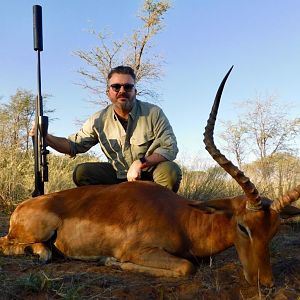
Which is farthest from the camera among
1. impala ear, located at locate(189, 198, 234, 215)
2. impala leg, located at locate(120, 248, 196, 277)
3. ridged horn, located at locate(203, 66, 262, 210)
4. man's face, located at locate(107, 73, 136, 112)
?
man's face, located at locate(107, 73, 136, 112)


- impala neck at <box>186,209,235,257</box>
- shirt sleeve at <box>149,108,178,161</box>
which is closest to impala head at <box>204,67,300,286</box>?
impala neck at <box>186,209,235,257</box>

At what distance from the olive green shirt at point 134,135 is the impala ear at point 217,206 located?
1.80 metres

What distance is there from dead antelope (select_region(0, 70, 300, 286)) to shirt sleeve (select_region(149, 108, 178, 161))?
1085mm

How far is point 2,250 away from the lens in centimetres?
436

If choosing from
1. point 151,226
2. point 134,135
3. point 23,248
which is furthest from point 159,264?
point 134,135

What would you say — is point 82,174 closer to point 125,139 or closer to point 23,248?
point 125,139

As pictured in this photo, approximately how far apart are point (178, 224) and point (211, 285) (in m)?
0.91

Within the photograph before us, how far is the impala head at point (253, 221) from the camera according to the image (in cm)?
322

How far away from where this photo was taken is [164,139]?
5637mm

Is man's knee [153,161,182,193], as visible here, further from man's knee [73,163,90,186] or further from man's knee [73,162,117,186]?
man's knee [73,163,90,186]

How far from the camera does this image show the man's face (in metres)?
5.68

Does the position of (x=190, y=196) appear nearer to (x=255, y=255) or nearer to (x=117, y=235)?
(x=117, y=235)

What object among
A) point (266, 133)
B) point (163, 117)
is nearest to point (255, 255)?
point (163, 117)

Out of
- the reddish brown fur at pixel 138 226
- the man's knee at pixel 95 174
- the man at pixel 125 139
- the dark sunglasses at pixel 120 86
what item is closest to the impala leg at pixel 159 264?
the reddish brown fur at pixel 138 226
